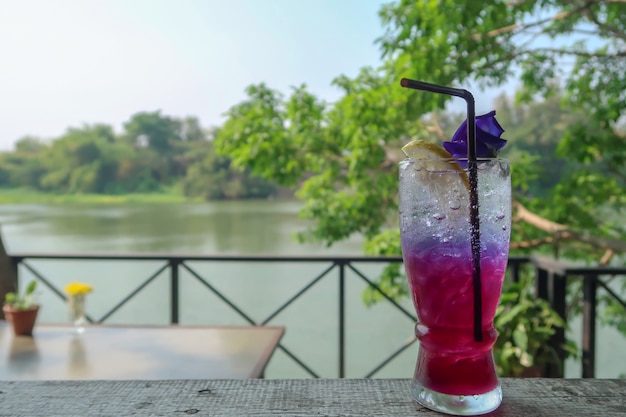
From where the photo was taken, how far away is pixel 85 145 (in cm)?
1794

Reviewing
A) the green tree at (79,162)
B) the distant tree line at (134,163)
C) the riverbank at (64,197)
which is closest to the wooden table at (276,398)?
the distant tree line at (134,163)

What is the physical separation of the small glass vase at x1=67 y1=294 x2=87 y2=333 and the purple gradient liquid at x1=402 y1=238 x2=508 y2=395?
6.44ft

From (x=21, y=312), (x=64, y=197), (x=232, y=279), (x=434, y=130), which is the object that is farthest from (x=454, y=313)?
(x=64, y=197)

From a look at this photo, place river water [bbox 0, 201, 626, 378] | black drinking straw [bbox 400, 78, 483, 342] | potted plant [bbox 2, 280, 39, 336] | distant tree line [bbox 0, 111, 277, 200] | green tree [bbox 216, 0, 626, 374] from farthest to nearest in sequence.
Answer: distant tree line [bbox 0, 111, 277, 200], river water [bbox 0, 201, 626, 378], green tree [bbox 216, 0, 626, 374], potted plant [bbox 2, 280, 39, 336], black drinking straw [bbox 400, 78, 483, 342]

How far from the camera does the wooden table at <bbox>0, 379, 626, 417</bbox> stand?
495 millimetres

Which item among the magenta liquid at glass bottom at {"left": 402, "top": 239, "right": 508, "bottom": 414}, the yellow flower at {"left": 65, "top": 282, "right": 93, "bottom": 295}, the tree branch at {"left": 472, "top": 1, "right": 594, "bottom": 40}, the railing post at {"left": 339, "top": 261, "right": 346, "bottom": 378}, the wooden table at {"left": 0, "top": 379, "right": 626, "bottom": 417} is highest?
the tree branch at {"left": 472, "top": 1, "right": 594, "bottom": 40}

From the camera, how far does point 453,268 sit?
55cm

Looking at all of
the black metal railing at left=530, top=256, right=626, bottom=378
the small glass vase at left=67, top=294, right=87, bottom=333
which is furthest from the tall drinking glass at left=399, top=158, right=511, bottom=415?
the black metal railing at left=530, top=256, right=626, bottom=378

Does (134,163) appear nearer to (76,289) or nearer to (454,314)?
(76,289)

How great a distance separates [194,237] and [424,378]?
19.8m

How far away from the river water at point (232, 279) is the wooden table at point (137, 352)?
3088 mm

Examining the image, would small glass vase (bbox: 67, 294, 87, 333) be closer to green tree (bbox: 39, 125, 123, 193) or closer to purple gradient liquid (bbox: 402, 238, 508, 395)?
purple gradient liquid (bbox: 402, 238, 508, 395)

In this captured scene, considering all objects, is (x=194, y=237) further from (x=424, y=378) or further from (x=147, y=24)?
(x=424, y=378)

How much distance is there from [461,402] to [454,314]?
0.08 meters
